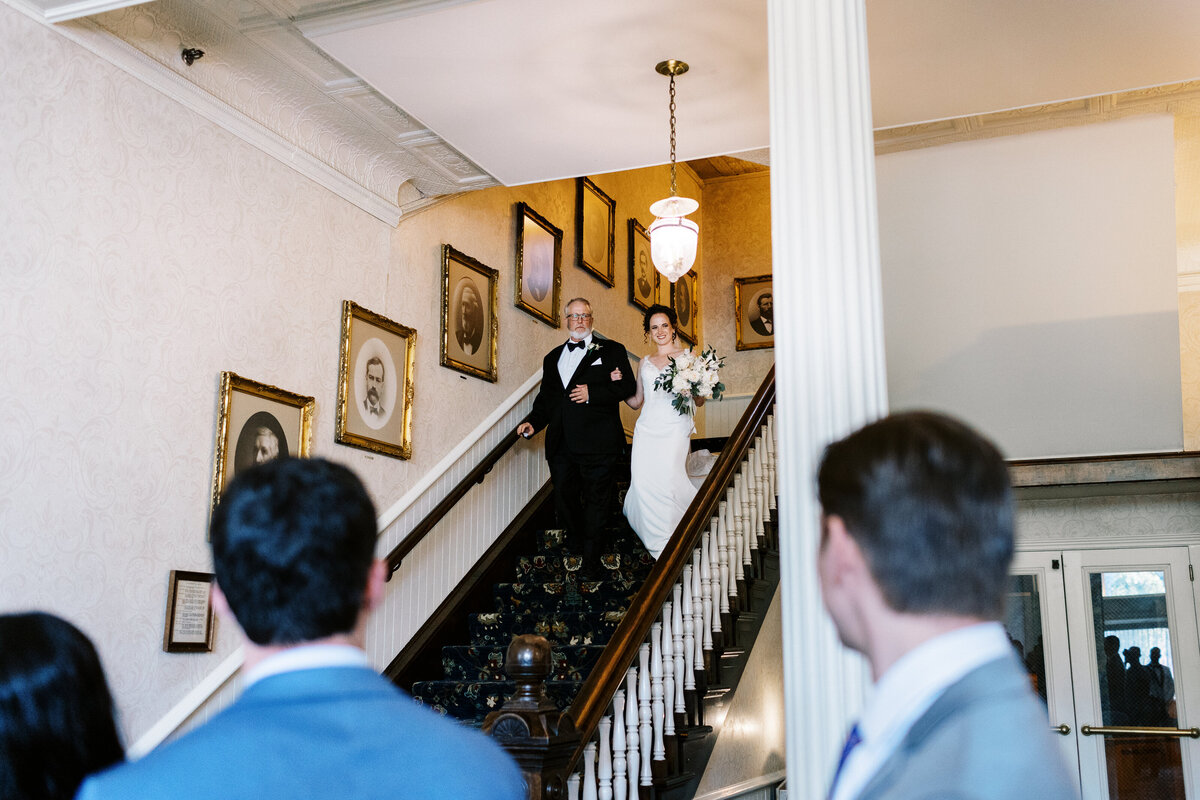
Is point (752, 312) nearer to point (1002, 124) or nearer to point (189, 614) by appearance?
point (1002, 124)

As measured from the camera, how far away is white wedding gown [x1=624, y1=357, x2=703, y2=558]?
7.22 metres

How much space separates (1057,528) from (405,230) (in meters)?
5.60

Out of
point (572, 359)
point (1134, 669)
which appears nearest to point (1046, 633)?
point (1134, 669)

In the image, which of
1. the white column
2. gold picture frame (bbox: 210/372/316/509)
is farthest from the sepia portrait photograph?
the white column

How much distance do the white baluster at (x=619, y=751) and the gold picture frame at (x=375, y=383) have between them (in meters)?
2.69

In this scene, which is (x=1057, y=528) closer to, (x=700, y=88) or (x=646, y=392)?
(x=646, y=392)

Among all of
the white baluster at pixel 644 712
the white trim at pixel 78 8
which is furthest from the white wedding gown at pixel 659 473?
the white trim at pixel 78 8

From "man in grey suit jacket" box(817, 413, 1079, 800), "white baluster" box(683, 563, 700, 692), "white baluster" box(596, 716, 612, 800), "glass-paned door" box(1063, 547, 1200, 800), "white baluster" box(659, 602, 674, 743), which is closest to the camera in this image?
"man in grey suit jacket" box(817, 413, 1079, 800)

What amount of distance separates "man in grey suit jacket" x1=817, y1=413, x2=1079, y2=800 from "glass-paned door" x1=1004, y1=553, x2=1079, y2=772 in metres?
7.81

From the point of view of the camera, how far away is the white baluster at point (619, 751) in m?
4.67

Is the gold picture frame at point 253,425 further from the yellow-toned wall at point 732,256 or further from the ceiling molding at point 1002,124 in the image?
the yellow-toned wall at point 732,256

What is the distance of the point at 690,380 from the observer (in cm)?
709

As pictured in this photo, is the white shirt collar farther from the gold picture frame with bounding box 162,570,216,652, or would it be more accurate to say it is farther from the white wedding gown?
the white wedding gown

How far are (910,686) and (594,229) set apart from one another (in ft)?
32.4
